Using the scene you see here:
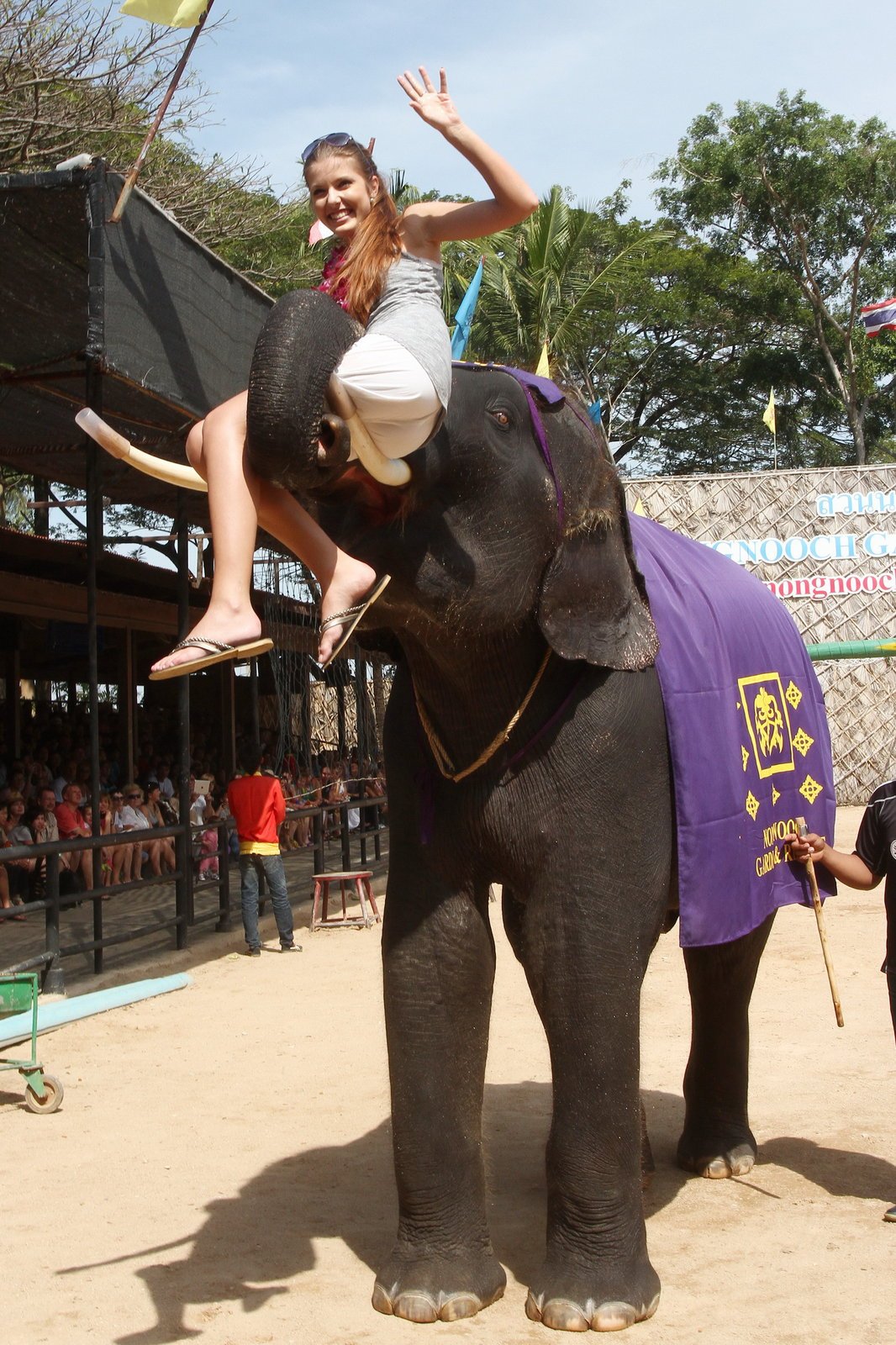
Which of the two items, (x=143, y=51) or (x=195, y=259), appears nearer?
(x=195, y=259)

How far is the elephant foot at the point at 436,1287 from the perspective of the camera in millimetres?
3412

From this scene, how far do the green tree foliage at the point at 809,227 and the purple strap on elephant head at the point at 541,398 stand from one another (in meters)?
26.5

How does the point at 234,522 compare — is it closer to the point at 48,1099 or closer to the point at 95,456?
the point at 48,1099

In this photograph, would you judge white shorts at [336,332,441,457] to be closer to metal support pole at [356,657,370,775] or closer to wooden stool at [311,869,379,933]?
wooden stool at [311,869,379,933]

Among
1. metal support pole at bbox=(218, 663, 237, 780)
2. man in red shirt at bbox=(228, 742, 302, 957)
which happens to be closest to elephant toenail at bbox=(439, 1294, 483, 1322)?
man in red shirt at bbox=(228, 742, 302, 957)

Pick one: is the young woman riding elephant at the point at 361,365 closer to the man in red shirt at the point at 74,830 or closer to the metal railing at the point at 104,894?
the metal railing at the point at 104,894

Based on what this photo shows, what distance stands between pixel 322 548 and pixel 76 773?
11.4 metres

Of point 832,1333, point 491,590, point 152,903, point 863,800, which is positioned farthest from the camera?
point 863,800

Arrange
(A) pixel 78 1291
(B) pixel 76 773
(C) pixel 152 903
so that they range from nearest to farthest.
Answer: (A) pixel 78 1291 → (C) pixel 152 903 → (B) pixel 76 773

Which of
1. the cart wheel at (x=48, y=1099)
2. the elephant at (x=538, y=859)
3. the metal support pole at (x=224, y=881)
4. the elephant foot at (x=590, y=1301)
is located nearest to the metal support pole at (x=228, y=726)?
the metal support pole at (x=224, y=881)

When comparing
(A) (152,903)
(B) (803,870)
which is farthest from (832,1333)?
(A) (152,903)

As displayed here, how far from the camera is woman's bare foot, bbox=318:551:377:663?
2.70 metres

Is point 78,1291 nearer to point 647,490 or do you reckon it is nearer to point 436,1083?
point 436,1083

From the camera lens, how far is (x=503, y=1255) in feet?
12.7
